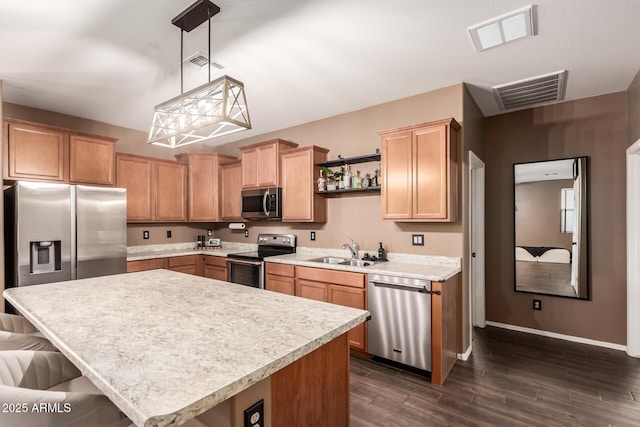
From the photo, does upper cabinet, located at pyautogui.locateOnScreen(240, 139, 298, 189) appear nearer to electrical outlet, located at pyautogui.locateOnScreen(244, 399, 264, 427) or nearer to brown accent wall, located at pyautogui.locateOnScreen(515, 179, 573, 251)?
brown accent wall, located at pyautogui.locateOnScreen(515, 179, 573, 251)

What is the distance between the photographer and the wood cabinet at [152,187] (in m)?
4.23

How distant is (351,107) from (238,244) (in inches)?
114

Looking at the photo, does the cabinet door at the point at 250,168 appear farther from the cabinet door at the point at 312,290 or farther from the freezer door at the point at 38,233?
the freezer door at the point at 38,233

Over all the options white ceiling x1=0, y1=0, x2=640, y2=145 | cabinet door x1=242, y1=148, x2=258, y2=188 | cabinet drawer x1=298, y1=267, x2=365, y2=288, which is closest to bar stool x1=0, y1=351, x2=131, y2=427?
white ceiling x1=0, y1=0, x2=640, y2=145

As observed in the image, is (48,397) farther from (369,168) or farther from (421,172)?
(369,168)

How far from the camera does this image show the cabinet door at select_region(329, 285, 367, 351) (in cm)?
298

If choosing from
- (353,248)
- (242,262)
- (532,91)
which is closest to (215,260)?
(242,262)

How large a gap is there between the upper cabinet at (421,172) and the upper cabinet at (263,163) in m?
1.54

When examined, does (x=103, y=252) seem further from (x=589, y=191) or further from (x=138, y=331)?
(x=589, y=191)

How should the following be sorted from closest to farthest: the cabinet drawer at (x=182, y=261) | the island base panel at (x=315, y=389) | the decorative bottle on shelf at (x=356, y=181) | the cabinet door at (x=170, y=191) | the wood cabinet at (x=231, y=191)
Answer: the island base panel at (x=315, y=389), the decorative bottle on shelf at (x=356, y=181), the cabinet drawer at (x=182, y=261), the cabinet door at (x=170, y=191), the wood cabinet at (x=231, y=191)

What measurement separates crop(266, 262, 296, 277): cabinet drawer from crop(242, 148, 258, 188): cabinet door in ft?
4.12

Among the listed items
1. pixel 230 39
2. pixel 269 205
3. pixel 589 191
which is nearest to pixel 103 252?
pixel 269 205

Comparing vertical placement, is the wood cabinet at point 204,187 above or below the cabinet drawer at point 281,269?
above

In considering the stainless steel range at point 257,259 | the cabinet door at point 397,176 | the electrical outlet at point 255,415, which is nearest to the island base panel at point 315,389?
the electrical outlet at point 255,415
